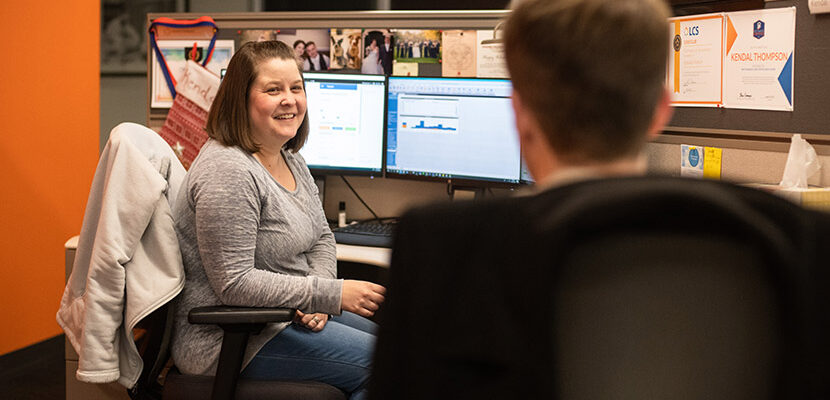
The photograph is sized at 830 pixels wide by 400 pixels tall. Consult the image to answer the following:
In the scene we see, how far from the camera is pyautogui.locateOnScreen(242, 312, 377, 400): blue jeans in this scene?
4.89 ft

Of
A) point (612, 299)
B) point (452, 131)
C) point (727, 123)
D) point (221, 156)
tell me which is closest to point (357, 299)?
point (221, 156)

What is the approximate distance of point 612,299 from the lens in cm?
56

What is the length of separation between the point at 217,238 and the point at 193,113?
0.96m

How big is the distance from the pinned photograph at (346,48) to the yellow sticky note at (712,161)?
1.00 meters

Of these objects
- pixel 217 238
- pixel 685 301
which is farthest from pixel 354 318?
pixel 685 301

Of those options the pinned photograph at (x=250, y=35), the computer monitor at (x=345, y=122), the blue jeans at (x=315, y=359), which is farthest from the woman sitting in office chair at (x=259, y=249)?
the pinned photograph at (x=250, y=35)

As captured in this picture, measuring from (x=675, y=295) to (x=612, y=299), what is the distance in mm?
46

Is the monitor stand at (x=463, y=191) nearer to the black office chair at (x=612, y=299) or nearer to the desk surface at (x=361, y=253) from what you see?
the desk surface at (x=361, y=253)

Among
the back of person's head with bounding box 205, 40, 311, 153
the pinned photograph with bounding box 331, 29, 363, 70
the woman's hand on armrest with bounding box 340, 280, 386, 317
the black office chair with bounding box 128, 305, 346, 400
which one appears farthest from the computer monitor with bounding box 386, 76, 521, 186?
the black office chair with bounding box 128, 305, 346, 400

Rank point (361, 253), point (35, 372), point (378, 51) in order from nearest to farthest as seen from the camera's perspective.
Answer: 1. point (361, 253)
2. point (378, 51)
3. point (35, 372)

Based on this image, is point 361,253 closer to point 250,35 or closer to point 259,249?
point 259,249

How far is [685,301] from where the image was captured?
564 mm

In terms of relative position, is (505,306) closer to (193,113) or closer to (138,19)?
(193,113)

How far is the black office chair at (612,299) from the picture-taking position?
52 centimetres
